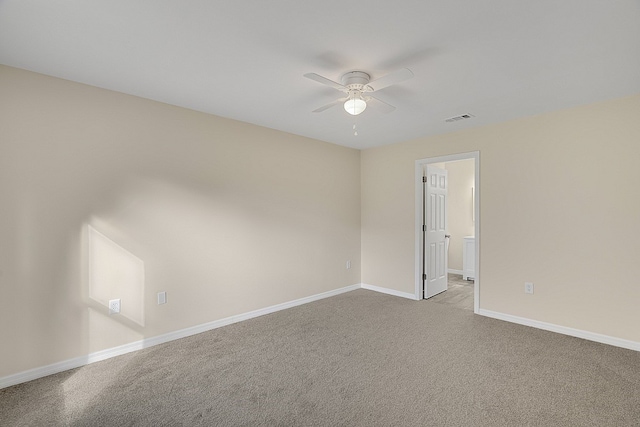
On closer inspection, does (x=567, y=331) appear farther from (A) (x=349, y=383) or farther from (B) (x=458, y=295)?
(A) (x=349, y=383)

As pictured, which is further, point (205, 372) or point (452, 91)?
point (452, 91)

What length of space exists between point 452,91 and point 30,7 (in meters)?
2.99

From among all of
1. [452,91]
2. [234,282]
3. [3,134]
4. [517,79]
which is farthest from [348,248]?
[3,134]

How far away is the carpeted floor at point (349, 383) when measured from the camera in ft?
6.36

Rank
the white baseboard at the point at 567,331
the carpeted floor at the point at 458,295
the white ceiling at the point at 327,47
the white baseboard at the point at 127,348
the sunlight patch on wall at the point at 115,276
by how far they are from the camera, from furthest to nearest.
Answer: the carpeted floor at the point at 458,295 < the white baseboard at the point at 567,331 < the sunlight patch on wall at the point at 115,276 < the white baseboard at the point at 127,348 < the white ceiling at the point at 327,47

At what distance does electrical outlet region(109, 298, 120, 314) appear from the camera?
2.75 meters

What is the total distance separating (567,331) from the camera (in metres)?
3.22

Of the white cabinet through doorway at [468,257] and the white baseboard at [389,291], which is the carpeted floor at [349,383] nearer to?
the white baseboard at [389,291]

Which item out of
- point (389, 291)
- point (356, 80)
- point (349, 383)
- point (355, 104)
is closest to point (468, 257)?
point (389, 291)

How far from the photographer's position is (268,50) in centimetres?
208

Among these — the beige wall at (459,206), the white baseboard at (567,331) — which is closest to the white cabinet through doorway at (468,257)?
the beige wall at (459,206)

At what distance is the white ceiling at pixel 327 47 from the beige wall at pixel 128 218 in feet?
1.07

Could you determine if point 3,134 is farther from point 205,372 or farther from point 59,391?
point 205,372

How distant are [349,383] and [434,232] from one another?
311cm
